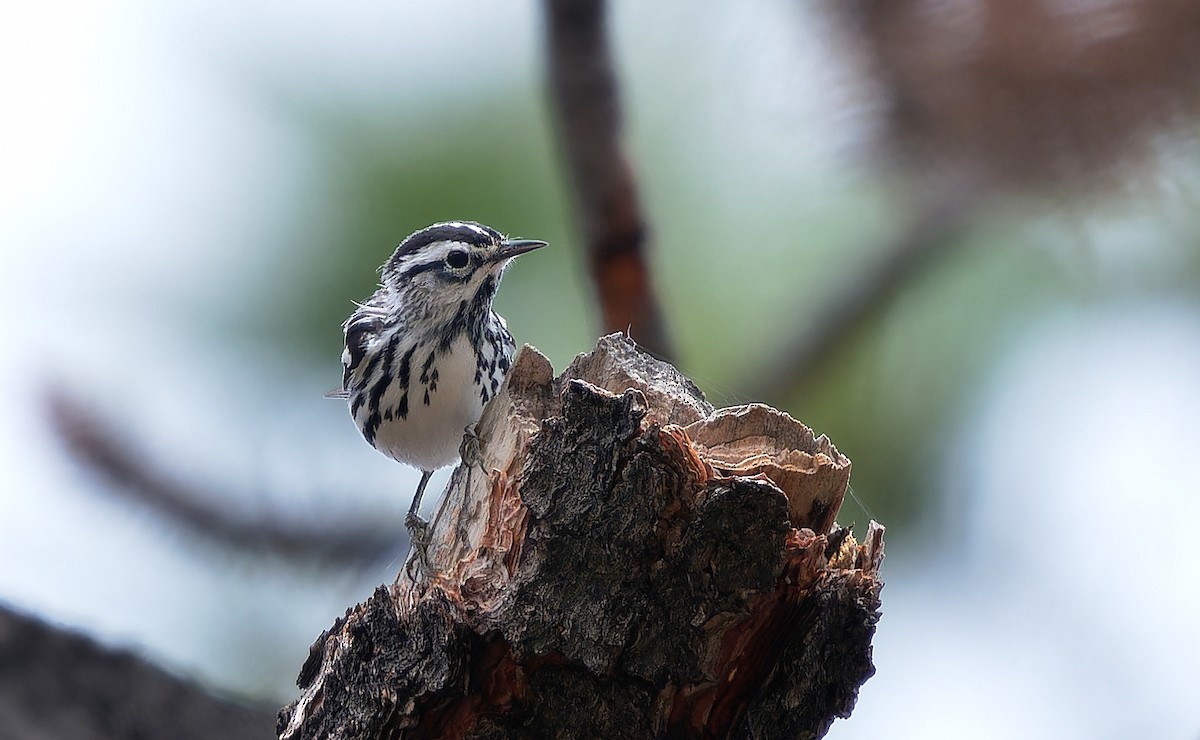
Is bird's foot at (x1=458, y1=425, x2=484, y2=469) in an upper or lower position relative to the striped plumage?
lower

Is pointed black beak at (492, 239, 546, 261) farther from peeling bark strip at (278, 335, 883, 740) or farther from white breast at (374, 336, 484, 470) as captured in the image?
peeling bark strip at (278, 335, 883, 740)

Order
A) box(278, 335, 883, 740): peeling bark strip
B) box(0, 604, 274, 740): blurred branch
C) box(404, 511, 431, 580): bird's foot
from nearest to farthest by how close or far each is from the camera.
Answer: box(278, 335, 883, 740): peeling bark strip, box(404, 511, 431, 580): bird's foot, box(0, 604, 274, 740): blurred branch

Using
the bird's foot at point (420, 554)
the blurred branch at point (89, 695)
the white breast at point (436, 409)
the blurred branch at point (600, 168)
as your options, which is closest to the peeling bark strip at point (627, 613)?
the bird's foot at point (420, 554)

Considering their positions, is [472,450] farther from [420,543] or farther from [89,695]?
[89,695]

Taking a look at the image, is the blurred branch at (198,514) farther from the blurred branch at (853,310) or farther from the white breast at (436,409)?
the blurred branch at (853,310)

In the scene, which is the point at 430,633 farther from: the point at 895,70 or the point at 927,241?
the point at 927,241

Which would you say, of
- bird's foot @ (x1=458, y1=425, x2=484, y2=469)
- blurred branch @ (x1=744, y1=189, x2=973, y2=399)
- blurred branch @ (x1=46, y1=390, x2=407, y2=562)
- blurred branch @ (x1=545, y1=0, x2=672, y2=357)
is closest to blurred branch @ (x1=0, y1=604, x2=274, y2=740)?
blurred branch @ (x1=46, y1=390, x2=407, y2=562)

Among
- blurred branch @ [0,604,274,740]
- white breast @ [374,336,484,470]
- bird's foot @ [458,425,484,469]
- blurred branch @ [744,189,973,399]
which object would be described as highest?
blurred branch @ [744,189,973,399]
